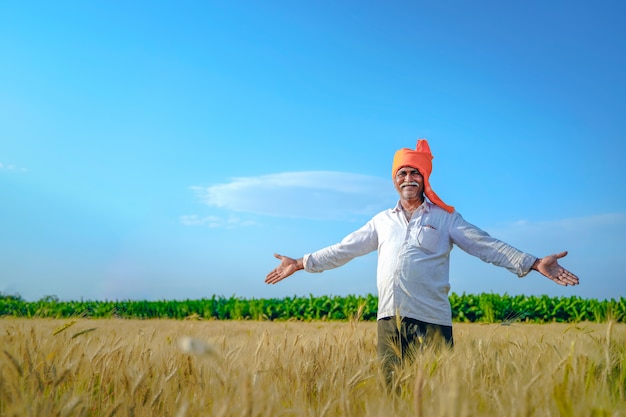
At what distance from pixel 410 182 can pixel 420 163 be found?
189 millimetres

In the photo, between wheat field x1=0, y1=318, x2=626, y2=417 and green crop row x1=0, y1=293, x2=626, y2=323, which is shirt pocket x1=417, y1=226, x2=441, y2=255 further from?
green crop row x1=0, y1=293, x2=626, y2=323

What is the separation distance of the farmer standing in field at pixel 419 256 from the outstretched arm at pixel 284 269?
227 millimetres

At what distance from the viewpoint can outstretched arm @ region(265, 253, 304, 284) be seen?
17.3ft

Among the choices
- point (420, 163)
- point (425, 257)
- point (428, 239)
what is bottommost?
point (425, 257)

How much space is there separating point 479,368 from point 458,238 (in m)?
2.02

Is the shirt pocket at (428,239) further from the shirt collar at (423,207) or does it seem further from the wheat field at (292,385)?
the wheat field at (292,385)

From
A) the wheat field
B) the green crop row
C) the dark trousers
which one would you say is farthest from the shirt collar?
the green crop row

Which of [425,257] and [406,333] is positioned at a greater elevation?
[425,257]

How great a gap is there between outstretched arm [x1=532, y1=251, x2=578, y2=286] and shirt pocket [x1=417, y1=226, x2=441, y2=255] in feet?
2.74

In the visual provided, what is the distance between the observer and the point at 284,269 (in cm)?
532

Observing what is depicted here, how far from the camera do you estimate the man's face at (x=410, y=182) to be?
492 centimetres

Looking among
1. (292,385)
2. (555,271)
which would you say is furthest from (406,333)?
(292,385)

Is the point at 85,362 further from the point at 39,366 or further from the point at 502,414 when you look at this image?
the point at 502,414

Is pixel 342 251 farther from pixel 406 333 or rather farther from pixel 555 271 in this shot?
pixel 555 271
